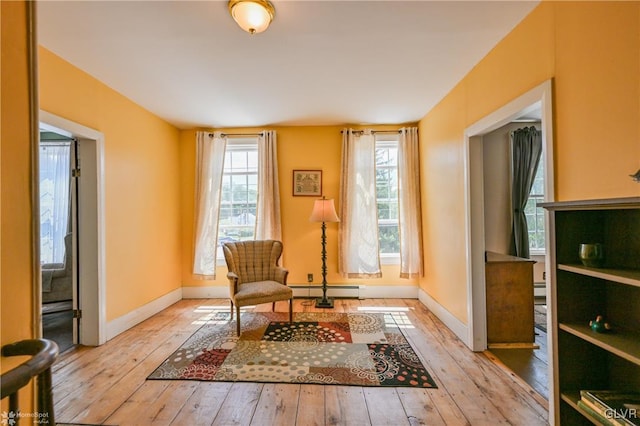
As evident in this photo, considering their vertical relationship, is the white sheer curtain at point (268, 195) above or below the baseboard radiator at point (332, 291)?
above


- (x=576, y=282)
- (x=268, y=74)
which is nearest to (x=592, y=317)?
(x=576, y=282)

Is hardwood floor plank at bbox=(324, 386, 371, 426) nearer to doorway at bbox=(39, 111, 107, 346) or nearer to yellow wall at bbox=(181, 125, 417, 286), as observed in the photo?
yellow wall at bbox=(181, 125, 417, 286)

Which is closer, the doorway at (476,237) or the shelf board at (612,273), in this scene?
the shelf board at (612,273)

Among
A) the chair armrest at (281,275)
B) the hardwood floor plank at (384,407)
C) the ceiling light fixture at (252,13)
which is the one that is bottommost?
the hardwood floor plank at (384,407)

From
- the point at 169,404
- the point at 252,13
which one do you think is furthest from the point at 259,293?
the point at 252,13

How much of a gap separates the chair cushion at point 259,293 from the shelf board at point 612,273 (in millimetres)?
2460

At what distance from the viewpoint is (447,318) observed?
3041 mm

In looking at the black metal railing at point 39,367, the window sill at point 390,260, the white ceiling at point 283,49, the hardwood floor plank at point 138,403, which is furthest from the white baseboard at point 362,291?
the black metal railing at point 39,367

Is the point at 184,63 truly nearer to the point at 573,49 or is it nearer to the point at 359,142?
the point at 359,142

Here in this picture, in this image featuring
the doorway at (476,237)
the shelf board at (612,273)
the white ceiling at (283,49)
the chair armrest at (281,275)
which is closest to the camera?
the shelf board at (612,273)

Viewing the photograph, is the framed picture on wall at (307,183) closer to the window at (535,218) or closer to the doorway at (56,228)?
the doorway at (56,228)

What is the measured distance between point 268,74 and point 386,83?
3.86 feet

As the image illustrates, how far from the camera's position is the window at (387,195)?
13.7 ft

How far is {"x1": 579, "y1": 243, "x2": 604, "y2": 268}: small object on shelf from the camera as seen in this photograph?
1.26 metres
